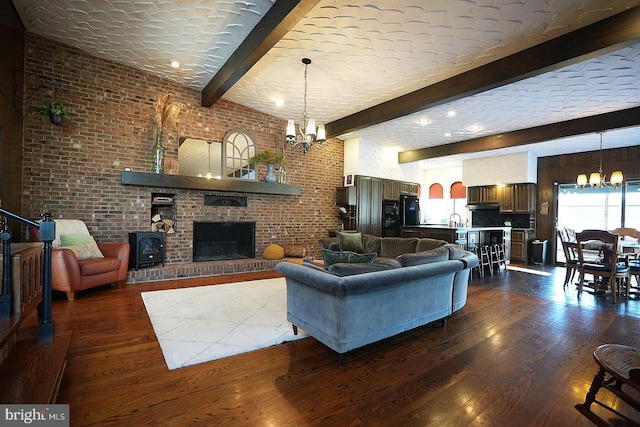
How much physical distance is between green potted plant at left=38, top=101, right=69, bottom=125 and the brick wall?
7.0 inches

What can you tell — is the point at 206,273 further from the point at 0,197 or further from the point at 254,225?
the point at 0,197

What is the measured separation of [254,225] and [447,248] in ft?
13.3

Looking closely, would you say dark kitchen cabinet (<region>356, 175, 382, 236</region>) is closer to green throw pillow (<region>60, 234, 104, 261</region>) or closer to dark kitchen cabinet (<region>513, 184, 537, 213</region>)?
dark kitchen cabinet (<region>513, 184, 537, 213</region>)

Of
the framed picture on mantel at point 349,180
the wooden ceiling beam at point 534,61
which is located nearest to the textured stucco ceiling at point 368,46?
the wooden ceiling beam at point 534,61

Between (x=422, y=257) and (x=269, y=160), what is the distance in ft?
13.7

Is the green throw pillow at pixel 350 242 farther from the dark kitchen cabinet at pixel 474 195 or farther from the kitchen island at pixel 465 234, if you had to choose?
the dark kitchen cabinet at pixel 474 195

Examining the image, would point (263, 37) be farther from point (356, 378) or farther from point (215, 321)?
point (356, 378)

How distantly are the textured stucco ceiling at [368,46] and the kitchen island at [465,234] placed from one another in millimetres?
2230

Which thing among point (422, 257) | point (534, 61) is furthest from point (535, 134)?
point (422, 257)

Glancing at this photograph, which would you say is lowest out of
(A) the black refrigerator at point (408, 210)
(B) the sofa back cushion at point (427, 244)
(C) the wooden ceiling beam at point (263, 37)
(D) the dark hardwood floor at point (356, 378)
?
(D) the dark hardwood floor at point (356, 378)

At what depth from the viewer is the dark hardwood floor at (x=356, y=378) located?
66.1 inches

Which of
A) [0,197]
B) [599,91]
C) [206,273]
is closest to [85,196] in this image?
[0,197]

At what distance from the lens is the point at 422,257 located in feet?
9.33

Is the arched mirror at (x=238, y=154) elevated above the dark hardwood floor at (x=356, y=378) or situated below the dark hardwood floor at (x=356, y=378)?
above
